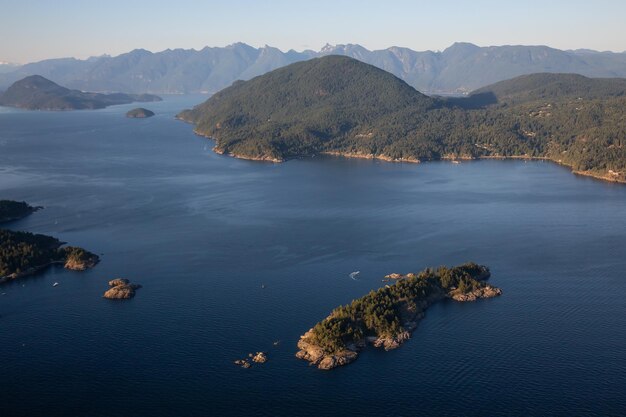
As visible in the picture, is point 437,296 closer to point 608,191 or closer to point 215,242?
point 215,242

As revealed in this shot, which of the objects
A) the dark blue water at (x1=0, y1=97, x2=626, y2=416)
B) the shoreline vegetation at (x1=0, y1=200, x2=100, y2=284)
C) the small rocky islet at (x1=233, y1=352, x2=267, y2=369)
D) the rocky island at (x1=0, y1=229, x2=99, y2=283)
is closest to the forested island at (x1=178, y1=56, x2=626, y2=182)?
the dark blue water at (x1=0, y1=97, x2=626, y2=416)

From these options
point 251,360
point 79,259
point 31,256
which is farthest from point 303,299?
point 31,256

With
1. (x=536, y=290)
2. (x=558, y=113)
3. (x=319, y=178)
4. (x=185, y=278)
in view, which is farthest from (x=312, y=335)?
(x=558, y=113)

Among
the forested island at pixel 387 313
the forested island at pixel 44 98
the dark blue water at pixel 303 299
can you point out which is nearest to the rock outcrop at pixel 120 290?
the dark blue water at pixel 303 299

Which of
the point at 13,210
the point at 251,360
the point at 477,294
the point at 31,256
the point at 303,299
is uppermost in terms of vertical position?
the point at 13,210

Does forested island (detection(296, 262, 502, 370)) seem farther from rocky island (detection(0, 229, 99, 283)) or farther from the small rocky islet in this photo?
rocky island (detection(0, 229, 99, 283))

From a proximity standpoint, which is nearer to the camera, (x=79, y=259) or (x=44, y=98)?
(x=79, y=259)

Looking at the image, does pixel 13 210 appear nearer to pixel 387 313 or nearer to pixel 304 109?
pixel 387 313
